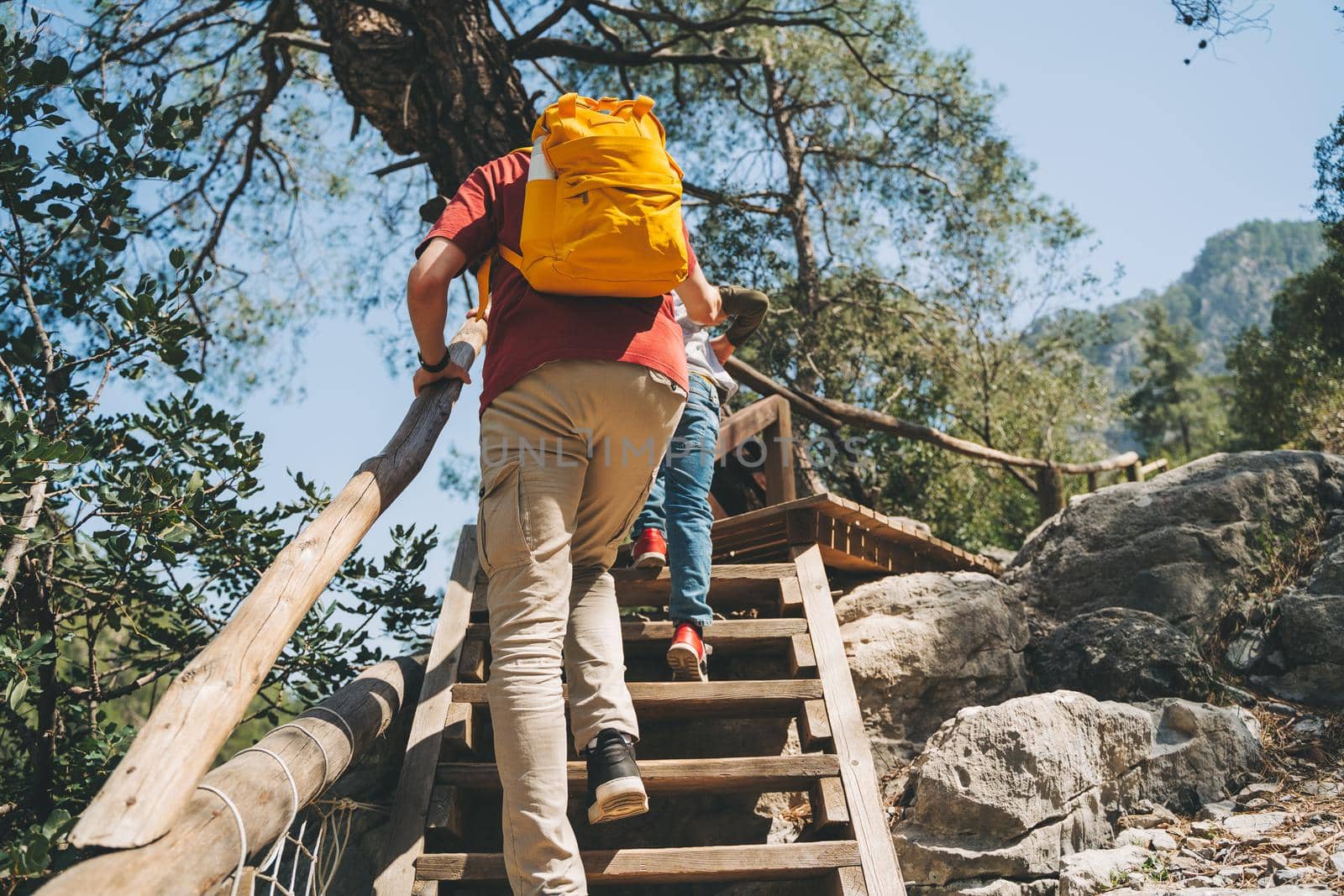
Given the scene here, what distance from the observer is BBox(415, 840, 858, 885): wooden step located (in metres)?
2.57

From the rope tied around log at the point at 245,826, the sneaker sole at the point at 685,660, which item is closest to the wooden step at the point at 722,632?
the sneaker sole at the point at 685,660

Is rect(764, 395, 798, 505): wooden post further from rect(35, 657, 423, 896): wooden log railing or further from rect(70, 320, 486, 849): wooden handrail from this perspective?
rect(70, 320, 486, 849): wooden handrail

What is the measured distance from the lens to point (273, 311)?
8.55 m

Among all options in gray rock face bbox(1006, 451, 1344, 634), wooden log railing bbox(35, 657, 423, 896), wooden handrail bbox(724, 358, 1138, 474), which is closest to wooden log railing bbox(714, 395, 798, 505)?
wooden handrail bbox(724, 358, 1138, 474)

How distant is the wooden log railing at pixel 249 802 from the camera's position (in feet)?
4.79

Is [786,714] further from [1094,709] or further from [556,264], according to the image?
[556,264]

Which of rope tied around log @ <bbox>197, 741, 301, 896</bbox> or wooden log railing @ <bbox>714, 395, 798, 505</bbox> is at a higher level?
wooden log railing @ <bbox>714, 395, 798, 505</bbox>

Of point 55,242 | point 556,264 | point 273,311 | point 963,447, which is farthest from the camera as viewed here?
point 273,311

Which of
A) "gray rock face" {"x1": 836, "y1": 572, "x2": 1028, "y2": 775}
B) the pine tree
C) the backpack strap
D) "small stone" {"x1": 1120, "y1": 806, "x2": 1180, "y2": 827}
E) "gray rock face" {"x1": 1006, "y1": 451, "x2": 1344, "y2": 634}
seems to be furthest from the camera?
the pine tree

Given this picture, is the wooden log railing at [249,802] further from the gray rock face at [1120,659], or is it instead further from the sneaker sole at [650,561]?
the gray rock face at [1120,659]

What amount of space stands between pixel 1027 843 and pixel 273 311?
7697 millimetres

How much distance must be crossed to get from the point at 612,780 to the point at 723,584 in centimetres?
170

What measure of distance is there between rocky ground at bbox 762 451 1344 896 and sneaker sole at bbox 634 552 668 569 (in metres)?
0.95

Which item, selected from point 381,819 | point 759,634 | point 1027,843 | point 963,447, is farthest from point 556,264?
point 963,447
